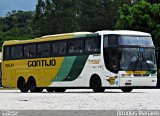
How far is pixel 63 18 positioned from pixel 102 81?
6147 centimetres

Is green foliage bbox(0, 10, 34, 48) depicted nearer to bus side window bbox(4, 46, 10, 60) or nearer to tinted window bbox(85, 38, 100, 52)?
bus side window bbox(4, 46, 10, 60)

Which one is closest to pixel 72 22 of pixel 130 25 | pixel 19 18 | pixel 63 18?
pixel 63 18

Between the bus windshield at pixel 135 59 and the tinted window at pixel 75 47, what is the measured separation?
103 inches

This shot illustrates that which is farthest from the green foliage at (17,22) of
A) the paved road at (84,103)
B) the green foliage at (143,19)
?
the paved road at (84,103)

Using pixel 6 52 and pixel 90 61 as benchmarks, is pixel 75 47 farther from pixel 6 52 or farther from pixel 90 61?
pixel 6 52

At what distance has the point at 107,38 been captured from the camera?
30.9 metres

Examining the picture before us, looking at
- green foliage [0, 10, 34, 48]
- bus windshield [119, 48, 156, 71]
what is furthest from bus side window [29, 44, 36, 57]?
green foliage [0, 10, 34, 48]

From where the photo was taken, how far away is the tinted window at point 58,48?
109ft

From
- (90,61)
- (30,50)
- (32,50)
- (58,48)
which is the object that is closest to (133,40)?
(90,61)

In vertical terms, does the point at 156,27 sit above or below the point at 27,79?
above

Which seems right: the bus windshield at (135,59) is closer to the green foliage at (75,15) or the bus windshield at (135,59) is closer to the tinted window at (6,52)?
the tinted window at (6,52)

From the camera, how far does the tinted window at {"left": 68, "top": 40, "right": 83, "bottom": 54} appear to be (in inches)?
1267

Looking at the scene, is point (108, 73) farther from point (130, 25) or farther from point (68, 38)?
point (130, 25)

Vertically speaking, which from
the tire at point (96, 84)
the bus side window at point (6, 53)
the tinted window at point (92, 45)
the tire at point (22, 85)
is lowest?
the tire at point (22, 85)
